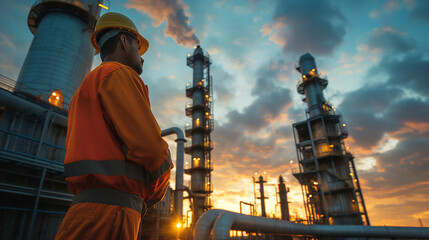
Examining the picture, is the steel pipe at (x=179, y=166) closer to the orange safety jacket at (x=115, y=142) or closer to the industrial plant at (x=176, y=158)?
the industrial plant at (x=176, y=158)

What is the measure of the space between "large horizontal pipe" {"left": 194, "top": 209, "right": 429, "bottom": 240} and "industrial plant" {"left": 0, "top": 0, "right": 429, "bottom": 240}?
71 mm

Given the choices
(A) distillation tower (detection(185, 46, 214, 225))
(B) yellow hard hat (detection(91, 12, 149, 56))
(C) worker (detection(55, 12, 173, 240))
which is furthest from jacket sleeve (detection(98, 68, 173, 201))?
(A) distillation tower (detection(185, 46, 214, 225))

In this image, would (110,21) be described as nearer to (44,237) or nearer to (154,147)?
(154,147)

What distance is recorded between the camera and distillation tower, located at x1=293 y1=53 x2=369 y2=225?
23.5 meters

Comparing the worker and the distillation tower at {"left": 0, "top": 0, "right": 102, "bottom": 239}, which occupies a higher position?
the distillation tower at {"left": 0, "top": 0, "right": 102, "bottom": 239}

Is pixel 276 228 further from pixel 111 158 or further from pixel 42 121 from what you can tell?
pixel 111 158

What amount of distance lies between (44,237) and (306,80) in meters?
30.7

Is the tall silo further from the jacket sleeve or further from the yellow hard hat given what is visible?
the jacket sleeve

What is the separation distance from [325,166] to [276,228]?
12.4 meters

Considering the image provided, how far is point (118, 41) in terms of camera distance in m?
1.81

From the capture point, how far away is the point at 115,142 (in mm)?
1297

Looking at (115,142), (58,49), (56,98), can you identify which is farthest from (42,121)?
(115,142)

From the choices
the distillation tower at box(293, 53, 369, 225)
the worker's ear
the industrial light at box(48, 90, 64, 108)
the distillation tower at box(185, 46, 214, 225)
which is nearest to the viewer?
the worker's ear

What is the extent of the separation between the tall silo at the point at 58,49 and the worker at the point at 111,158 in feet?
53.4
